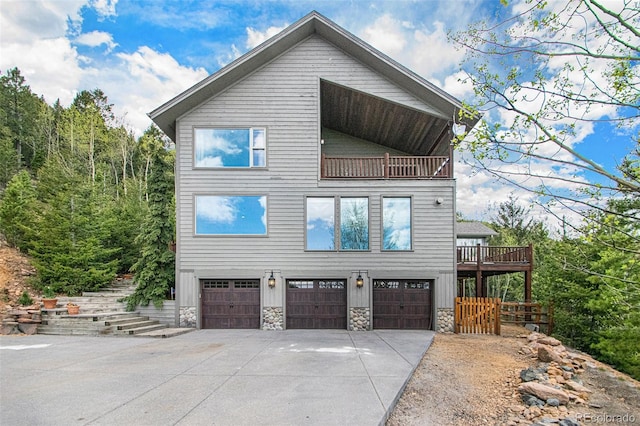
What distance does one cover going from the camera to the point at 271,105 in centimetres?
1113

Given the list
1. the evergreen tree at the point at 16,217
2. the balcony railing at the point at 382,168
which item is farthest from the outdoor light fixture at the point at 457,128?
the evergreen tree at the point at 16,217

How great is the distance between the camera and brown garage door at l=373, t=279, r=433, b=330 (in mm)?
10773

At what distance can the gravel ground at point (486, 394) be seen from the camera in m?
4.45

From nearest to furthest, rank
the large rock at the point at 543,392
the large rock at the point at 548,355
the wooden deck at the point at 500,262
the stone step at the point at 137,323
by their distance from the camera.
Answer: the large rock at the point at 543,392
the large rock at the point at 548,355
the stone step at the point at 137,323
the wooden deck at the point at 500,262

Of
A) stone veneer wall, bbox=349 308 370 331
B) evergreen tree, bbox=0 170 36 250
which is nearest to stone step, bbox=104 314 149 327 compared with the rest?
evergreen tree, bbox=0 170 36 250

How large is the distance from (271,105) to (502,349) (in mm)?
9648

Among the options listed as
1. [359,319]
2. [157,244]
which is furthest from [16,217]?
[359,319]

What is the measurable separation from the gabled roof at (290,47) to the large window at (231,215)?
9.98 feet

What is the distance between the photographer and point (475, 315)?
10.5 metres

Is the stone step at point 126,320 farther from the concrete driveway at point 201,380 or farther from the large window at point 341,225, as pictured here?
the large window at point 341,225

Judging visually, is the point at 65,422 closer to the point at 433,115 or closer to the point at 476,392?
the point at 476,392

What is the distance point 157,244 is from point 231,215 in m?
2.83

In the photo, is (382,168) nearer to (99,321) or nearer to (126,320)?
(126,320)

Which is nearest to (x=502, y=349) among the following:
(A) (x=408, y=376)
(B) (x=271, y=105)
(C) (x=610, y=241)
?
(A) (x=408, y=376)
